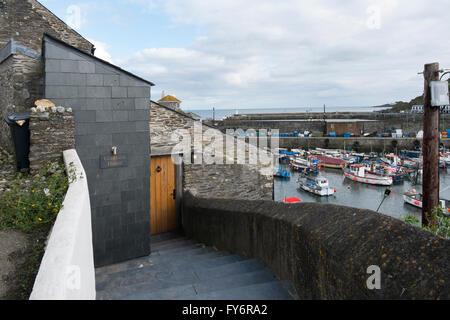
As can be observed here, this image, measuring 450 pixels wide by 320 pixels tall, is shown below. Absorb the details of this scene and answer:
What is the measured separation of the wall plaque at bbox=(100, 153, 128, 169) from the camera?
618 centimetres

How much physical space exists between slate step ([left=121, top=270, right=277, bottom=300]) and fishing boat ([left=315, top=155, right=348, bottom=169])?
36.0 m

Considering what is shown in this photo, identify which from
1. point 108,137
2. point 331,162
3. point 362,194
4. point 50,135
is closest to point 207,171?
point 108,137

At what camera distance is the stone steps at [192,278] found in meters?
3.34

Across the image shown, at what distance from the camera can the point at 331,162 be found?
38625mm

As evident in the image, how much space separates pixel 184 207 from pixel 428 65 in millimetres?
6186

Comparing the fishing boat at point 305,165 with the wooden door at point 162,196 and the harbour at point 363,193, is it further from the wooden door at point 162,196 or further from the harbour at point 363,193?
the wooden door at point 162,196

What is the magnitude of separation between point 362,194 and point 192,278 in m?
27.7

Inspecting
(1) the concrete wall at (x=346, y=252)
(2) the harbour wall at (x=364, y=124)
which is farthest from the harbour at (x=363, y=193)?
(1) the concrete wall at (x=346, y=252)

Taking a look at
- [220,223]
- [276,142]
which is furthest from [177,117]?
[276,142]

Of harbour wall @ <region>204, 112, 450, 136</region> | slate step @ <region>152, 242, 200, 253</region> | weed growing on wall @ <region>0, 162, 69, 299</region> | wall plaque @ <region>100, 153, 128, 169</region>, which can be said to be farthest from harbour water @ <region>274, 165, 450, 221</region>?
weed growing on wall @ <region>0, 162, 69, 299</region>

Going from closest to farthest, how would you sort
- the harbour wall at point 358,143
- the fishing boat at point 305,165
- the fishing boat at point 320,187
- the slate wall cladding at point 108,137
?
the slate wall cladding at point 108,137 → the fishing boat at point 320,187 → the fishing boat at point 305,165 → the harbour wall at point 358,143

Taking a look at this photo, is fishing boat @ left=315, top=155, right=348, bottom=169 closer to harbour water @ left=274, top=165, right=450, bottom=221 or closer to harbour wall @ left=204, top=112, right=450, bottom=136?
harbour water @ left=274, top=165, right=450, bottom=221

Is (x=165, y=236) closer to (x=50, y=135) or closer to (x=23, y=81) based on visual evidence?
(x=50, y=135)
